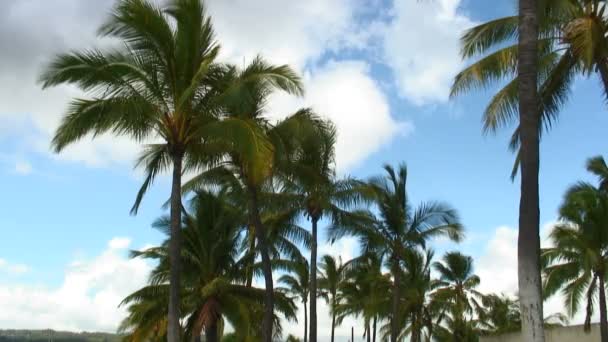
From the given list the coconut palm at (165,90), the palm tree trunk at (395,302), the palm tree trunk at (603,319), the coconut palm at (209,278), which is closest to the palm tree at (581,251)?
the palm tree trunk at (603,319)

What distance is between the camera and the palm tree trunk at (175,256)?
1508cm

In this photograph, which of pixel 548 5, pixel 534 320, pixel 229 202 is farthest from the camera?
pixel 229 202

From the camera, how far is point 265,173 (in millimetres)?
16125

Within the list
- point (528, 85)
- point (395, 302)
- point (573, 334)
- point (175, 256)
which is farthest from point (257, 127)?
point (573, 334)

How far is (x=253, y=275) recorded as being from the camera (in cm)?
2744

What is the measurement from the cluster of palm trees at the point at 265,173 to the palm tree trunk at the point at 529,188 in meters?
0.02

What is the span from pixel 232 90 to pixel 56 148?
4025 millimetres

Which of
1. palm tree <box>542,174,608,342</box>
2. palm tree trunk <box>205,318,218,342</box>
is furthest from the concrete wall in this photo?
palm tree trunk <box>205,318,218,342</box>

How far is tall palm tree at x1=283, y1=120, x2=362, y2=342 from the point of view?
82.8 feet

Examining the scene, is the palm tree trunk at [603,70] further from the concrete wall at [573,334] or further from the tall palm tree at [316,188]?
the concrete wall at [573,334]

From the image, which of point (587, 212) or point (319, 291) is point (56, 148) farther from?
point (319, 291)

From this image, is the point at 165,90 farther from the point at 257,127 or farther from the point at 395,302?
the point at 395,302

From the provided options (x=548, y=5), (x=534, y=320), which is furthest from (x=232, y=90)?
(x=534, y=320)

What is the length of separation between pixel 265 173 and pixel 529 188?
24.0 ft
